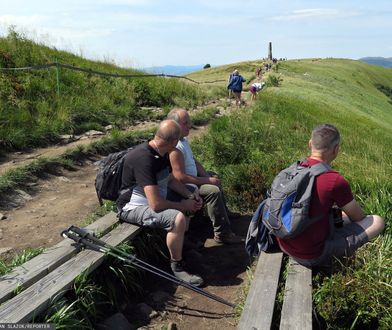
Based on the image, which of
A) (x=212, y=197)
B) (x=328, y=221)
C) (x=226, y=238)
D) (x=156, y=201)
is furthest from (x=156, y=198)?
(x=328, y=221)

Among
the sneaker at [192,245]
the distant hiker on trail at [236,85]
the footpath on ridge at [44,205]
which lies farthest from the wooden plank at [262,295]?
the distant hiker on trail at [236,85]

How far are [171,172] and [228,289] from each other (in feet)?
4.61

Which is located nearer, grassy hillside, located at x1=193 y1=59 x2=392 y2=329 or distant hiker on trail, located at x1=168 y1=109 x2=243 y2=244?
grassy hillside, located at x1=193 y1=59 x2=392 y2=329

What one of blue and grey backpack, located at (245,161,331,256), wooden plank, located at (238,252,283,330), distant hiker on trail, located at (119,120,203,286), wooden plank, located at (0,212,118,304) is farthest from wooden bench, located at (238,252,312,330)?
wooden plank, located at (0,212,118,304)

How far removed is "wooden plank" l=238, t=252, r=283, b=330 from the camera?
3.22 metres

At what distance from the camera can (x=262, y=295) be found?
3578mm

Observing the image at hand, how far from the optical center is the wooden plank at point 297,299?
126 inches

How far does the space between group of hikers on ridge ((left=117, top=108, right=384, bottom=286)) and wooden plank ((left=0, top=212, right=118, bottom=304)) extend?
32.7 inches

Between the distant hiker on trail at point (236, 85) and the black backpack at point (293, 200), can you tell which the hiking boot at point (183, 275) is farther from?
the distant hiker on trail at point (236, 85)

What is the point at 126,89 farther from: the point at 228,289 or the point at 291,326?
the point at 291,326

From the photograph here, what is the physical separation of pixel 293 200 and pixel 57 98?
7.76 m

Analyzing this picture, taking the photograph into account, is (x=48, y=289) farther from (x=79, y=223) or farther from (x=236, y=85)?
(x=236, y=85)

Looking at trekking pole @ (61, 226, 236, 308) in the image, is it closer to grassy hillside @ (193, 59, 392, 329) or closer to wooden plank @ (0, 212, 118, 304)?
wooden plank @ (0, 212, 118, 304)

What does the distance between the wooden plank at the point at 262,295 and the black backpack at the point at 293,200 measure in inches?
12.8
